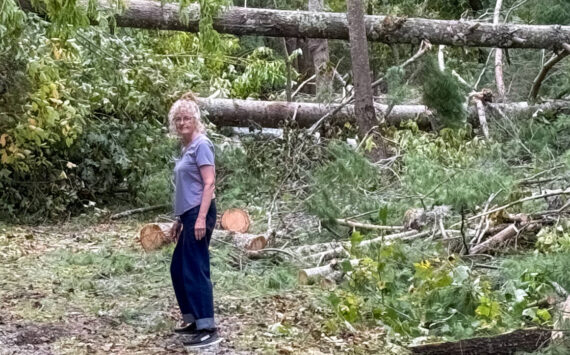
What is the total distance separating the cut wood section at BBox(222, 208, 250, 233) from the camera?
7293 millimetres

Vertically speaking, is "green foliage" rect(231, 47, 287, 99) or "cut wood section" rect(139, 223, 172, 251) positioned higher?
"green foliage" rect(231, 47, 287, 99)

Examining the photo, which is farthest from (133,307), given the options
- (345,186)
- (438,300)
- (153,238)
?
(345,186)

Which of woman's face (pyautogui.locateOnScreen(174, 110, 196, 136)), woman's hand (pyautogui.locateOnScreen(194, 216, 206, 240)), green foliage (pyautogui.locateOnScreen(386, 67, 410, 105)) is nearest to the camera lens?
woman's hand (pyautogui.locateOnScreen(194, 216, 206, 240))

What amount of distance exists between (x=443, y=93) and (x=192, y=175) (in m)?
4.05

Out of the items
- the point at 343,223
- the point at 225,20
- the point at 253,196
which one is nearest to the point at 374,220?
the point at 343,223

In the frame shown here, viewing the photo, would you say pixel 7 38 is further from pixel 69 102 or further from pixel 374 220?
pixel 374 220

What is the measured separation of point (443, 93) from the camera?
789 cm

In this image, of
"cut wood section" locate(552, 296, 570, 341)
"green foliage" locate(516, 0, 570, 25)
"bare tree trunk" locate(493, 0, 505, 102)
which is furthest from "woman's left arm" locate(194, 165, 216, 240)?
"green foliage" locate(516, 0, 570, 25)

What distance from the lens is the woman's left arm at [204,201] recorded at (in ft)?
14.7

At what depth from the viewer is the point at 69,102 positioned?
800cm

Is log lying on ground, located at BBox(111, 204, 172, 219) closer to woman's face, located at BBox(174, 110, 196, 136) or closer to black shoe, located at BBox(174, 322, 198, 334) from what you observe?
black shoe, located at BBox(174, 322, 198, 334)

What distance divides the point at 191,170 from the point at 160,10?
4678 millimetres

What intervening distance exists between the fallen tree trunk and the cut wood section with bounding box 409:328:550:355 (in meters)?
6.06

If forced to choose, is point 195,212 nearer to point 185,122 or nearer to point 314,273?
point 185,122
